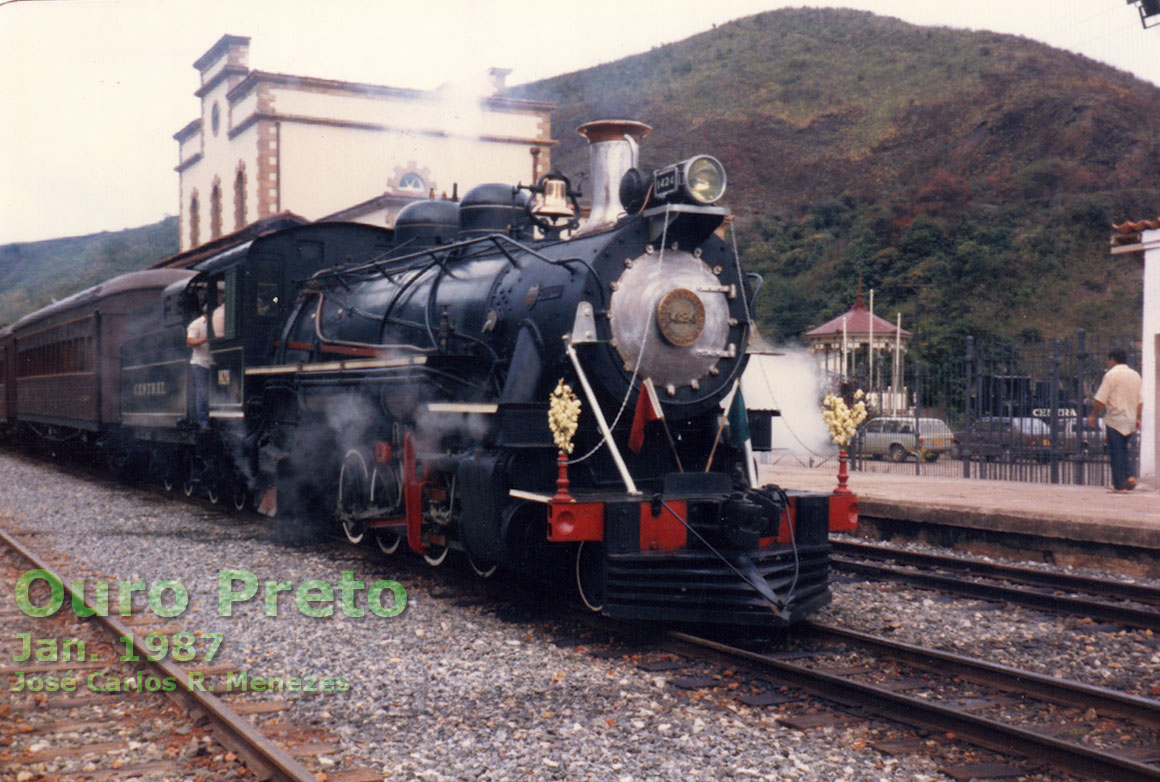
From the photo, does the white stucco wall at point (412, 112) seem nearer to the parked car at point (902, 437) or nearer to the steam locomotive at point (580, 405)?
the parked car at point (902, 437)

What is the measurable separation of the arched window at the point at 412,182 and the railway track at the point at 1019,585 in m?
27.4

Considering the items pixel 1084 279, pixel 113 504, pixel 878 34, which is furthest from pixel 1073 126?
pixel 113 504

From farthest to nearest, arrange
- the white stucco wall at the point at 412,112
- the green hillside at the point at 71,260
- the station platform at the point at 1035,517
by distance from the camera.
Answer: the green hillside at the point at 71,260, the white stucco wall at the point at 412,112, the station platform at the point at 1035,517

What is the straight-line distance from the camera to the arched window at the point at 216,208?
3806 cm

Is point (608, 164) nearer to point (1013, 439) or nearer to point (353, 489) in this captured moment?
point (353, 489)

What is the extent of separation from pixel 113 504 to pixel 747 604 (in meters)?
10.8

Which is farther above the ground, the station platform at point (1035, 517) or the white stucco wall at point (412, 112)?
the white stucco wall at point (412, 112)

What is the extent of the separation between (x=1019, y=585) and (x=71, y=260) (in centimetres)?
11251

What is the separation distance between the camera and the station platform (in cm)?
924

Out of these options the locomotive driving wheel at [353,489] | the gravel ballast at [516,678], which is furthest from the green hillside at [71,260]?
the gravel ballast at [516,678]

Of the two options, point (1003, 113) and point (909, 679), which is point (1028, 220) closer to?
point (1003, 113)

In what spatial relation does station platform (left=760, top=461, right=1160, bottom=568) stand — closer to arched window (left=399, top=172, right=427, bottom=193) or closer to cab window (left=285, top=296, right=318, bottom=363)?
cab window (left=285, top=296, right=318, bottom=363)

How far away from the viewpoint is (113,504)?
1408 cm

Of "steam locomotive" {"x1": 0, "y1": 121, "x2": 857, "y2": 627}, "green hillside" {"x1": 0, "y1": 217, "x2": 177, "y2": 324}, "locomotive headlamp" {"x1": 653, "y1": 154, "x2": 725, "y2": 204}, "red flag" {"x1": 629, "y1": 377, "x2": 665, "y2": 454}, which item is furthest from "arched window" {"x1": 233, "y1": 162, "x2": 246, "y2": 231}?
"green hillside" {"x1": 0, "y1": 217, "x2": 177, "y2": 324}
